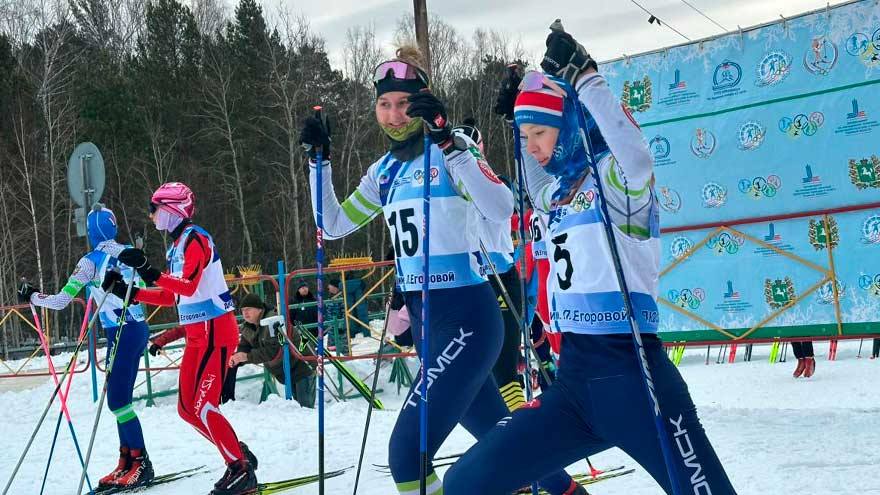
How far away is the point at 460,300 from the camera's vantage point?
11.5 feet

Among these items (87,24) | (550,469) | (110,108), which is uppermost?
(87,24)

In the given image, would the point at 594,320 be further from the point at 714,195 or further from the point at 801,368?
the point at 714,195

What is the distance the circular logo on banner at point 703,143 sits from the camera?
10.8m

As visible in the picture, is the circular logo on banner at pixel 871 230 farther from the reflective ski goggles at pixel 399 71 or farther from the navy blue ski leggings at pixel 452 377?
the reflective ski goggles at pixel 399 71

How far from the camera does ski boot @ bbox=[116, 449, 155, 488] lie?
6.12m

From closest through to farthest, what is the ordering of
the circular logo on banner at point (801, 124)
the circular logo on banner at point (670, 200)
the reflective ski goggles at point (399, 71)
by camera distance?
the reflective ski goggles at point (399, 71) < the circular logo on banner at point (801, 124) < the circular logo on banner at point (670, 200)

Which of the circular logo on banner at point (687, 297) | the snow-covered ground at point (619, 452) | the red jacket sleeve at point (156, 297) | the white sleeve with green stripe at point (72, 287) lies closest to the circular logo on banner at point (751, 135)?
the circular logo on banner at point (687, 297)

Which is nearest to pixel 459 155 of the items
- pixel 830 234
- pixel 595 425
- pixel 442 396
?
pixel 442 396

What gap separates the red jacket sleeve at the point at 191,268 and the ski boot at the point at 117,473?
1649 mm

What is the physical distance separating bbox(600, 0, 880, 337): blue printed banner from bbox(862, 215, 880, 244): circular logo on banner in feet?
0.05

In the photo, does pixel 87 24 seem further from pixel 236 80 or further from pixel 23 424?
pixel 23 424

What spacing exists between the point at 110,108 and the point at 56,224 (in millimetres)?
5143

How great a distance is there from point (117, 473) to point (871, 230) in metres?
8.08

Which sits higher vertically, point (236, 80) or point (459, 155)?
point (236, 80)
